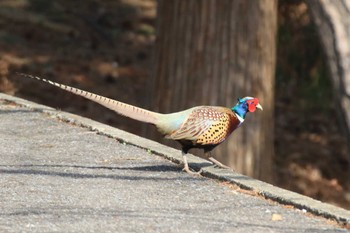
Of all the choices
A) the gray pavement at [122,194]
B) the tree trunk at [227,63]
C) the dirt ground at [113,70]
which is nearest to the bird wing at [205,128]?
the gray pavement at [122,194]

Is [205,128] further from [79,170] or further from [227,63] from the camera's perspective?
[227,63]

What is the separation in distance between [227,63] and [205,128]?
288cm

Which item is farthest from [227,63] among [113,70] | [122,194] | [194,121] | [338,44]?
[113,70]

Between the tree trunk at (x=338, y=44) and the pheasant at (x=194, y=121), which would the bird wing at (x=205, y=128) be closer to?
the pheasant at (x=194, y=121)

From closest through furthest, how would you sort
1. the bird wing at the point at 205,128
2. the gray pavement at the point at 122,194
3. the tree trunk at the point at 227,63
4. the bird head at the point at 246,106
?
the gray pavement at the point at 122,194
the bird wing at the point at 205,128
the bird head at the point at 246,106
the tree trunk at the point at 227,63

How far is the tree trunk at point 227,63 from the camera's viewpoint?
383 inches

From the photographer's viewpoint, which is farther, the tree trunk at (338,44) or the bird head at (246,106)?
the bird head at (246,106)

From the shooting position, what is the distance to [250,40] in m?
9.76

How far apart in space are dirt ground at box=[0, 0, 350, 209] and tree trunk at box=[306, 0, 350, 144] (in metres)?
8.76

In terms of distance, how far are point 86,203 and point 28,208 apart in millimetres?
347

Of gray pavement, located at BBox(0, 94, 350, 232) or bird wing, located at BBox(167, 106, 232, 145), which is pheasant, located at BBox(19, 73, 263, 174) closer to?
bird wing, located at BBox(167, 106, 232, 145)

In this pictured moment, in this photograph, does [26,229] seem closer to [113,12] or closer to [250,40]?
[250,40]

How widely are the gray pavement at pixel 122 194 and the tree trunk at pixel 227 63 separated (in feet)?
5.57

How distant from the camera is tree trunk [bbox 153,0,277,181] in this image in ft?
31.9
